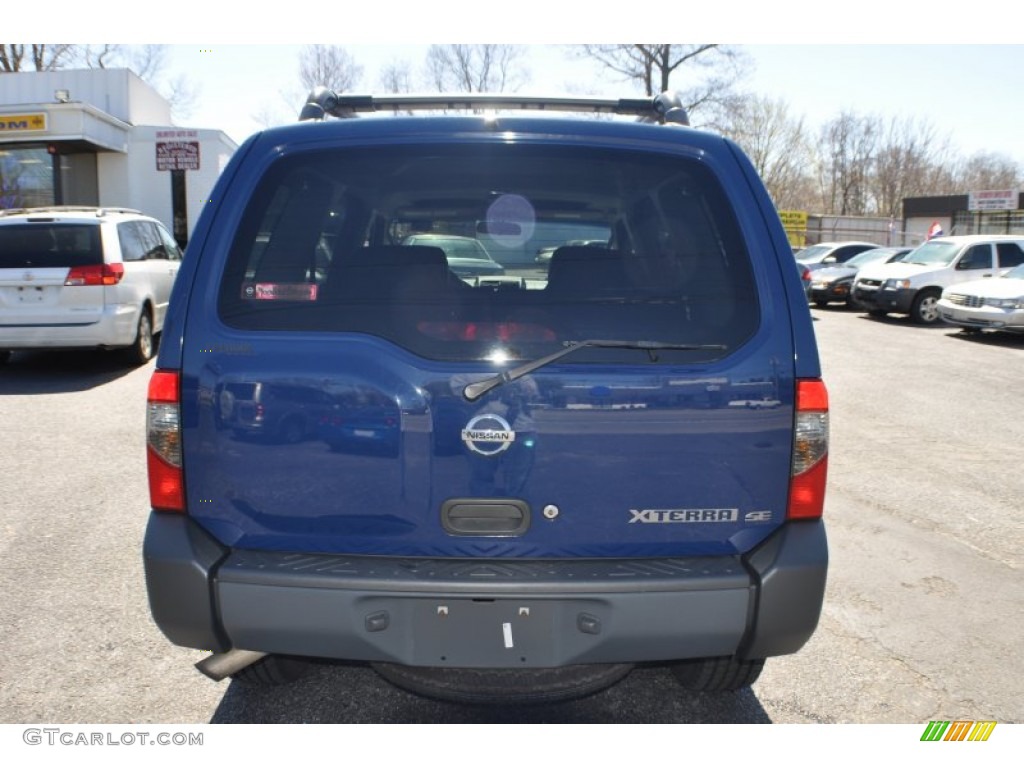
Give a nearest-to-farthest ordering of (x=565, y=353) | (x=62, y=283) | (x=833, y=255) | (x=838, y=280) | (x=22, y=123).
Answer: (x=565, y=353)
(x=62, y=283)
(x=838, y=280)
(x=22, y=123)
(x=833, y=255)

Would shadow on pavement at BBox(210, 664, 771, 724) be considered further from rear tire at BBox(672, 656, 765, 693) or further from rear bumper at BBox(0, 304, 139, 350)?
→ rear bumper at BBox(0, 304, 139, 350)

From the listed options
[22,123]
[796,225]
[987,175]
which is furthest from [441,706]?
[987,175]

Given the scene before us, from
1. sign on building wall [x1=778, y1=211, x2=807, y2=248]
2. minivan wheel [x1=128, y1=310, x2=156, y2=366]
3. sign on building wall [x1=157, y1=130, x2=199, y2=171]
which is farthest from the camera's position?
sign on building wall [x1=778, y1=211, x2=807, y2=248]

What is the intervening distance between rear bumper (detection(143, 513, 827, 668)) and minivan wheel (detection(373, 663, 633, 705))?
670mm

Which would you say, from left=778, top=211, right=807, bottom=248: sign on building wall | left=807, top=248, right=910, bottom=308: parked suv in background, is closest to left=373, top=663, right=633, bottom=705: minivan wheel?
left=807, top=248, right=910, bottom=308: parked suv in background

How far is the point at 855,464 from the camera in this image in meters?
6.43

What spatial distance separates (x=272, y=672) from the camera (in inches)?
112

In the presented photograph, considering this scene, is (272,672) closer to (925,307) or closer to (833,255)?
(925,307)

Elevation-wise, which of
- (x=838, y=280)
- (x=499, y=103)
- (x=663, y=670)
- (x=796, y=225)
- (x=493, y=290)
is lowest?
(x=663, y=670)

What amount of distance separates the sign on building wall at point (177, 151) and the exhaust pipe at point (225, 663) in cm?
2293

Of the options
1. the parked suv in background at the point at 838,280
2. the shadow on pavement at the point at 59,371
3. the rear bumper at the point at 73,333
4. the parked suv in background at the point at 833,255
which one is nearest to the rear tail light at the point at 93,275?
Result: the rear bumper at the point at 73,333

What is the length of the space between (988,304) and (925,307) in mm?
2441

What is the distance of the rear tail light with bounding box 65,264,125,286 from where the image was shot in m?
9.01
